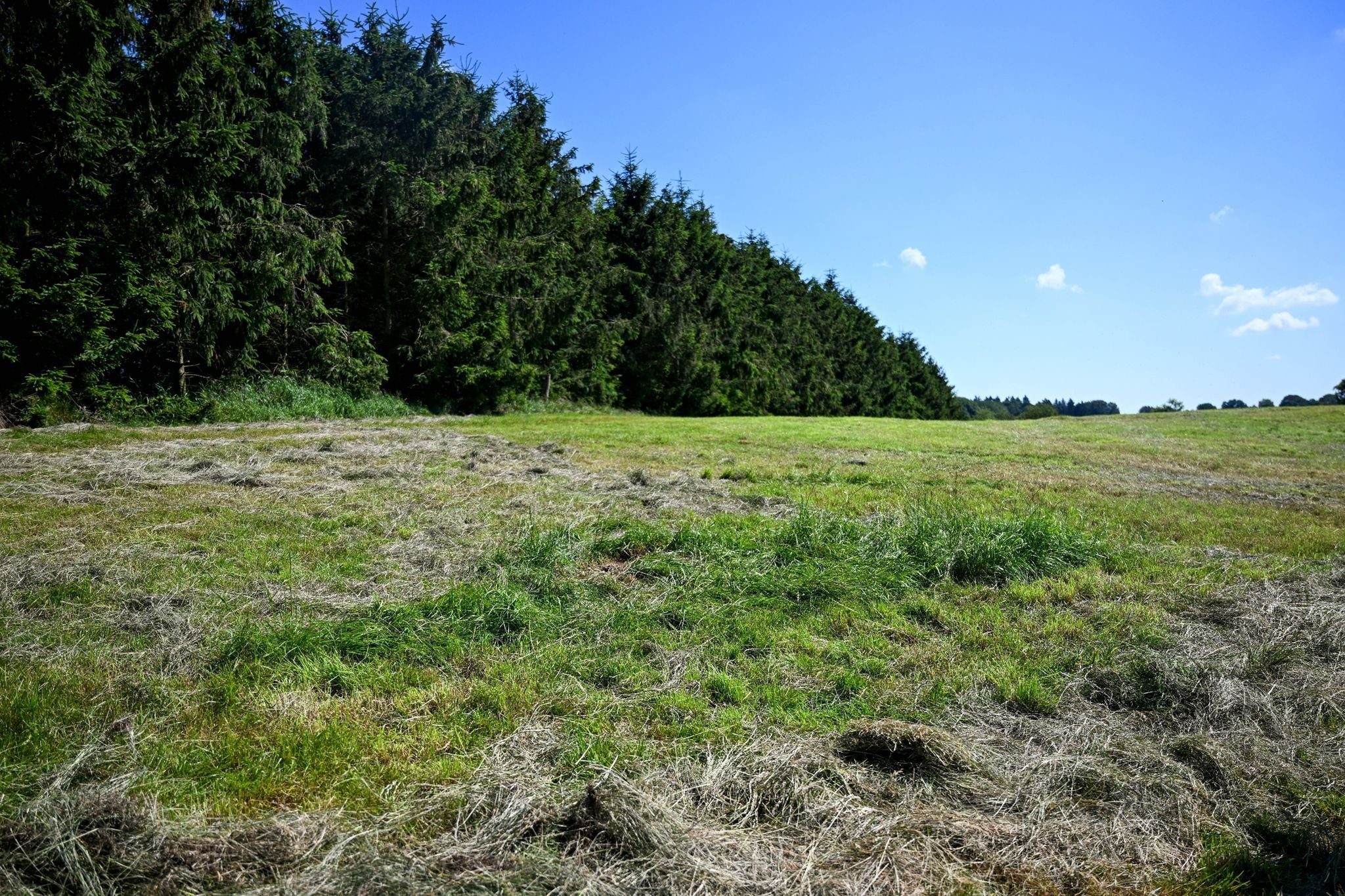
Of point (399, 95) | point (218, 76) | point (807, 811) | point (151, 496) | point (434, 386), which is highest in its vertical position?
point (399, 95)

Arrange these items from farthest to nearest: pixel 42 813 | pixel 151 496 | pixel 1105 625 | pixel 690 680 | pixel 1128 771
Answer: pixel 151 496, pixel 1105 625, pixel 690 680, pixel 1128 771, pixel 42 813

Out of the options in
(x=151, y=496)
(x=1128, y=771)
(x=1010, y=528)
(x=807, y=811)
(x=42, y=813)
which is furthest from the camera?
(x=151, y=496)

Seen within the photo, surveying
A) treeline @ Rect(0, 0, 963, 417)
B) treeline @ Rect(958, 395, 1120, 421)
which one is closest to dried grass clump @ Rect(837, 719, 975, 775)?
treeline @ Rect(0, 0, 963, 417)

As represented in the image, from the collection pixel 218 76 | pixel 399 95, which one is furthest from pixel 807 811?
pixel 399 95

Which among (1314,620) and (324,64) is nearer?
(1314,620)

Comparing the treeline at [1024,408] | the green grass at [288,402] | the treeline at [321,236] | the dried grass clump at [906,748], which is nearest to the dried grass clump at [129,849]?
the dried grass clump at [906,748]

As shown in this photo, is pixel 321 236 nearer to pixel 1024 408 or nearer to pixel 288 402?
pixel 288 402

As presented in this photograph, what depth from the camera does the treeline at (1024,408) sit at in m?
74.9

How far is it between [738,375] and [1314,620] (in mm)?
25722

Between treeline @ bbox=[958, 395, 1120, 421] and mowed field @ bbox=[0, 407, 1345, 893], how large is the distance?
71.8 metres

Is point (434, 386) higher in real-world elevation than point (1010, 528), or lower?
higher

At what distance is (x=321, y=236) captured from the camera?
15.2 metres

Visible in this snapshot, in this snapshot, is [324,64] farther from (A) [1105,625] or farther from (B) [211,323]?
(A) [1105,625]

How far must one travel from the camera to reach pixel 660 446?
41.4 feet
